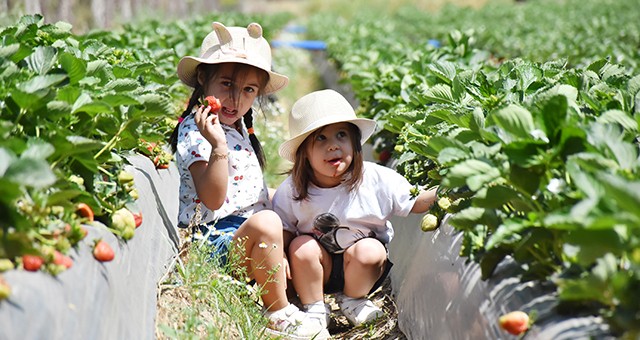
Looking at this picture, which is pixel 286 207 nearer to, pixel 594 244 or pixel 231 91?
pixel 231 91

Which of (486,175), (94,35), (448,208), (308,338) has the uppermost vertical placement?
(94,35)

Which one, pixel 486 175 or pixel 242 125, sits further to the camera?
pixel 242 125

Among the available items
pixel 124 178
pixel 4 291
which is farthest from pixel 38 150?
pixel 124 178

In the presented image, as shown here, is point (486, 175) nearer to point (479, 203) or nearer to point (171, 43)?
point (479, 203)

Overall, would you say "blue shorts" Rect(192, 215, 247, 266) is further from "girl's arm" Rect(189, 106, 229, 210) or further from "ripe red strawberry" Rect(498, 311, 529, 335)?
"ripe red strawberry" Rect(498, 311, 529, 335)

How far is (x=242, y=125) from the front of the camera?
3.84m

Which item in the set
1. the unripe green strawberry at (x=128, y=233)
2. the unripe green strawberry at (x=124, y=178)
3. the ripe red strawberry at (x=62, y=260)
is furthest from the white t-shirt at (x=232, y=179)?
the ripe red strawberry at (x=62, y=260)

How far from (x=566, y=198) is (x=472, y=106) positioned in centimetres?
115

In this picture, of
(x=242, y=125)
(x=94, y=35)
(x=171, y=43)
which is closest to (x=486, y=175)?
(x=242, y=125)

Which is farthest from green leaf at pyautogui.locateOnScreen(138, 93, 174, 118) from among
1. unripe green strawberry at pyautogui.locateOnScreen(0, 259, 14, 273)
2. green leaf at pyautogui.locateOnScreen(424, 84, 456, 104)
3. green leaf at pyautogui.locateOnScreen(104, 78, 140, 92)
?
green leaf at pyautogui.locateOnScreen(424, 84, 456, 104)

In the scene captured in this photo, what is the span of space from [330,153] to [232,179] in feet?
1.72

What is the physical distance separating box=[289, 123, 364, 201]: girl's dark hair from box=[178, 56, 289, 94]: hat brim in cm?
46

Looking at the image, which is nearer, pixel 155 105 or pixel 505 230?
pixel 505 230

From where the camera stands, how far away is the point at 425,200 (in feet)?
11.0
